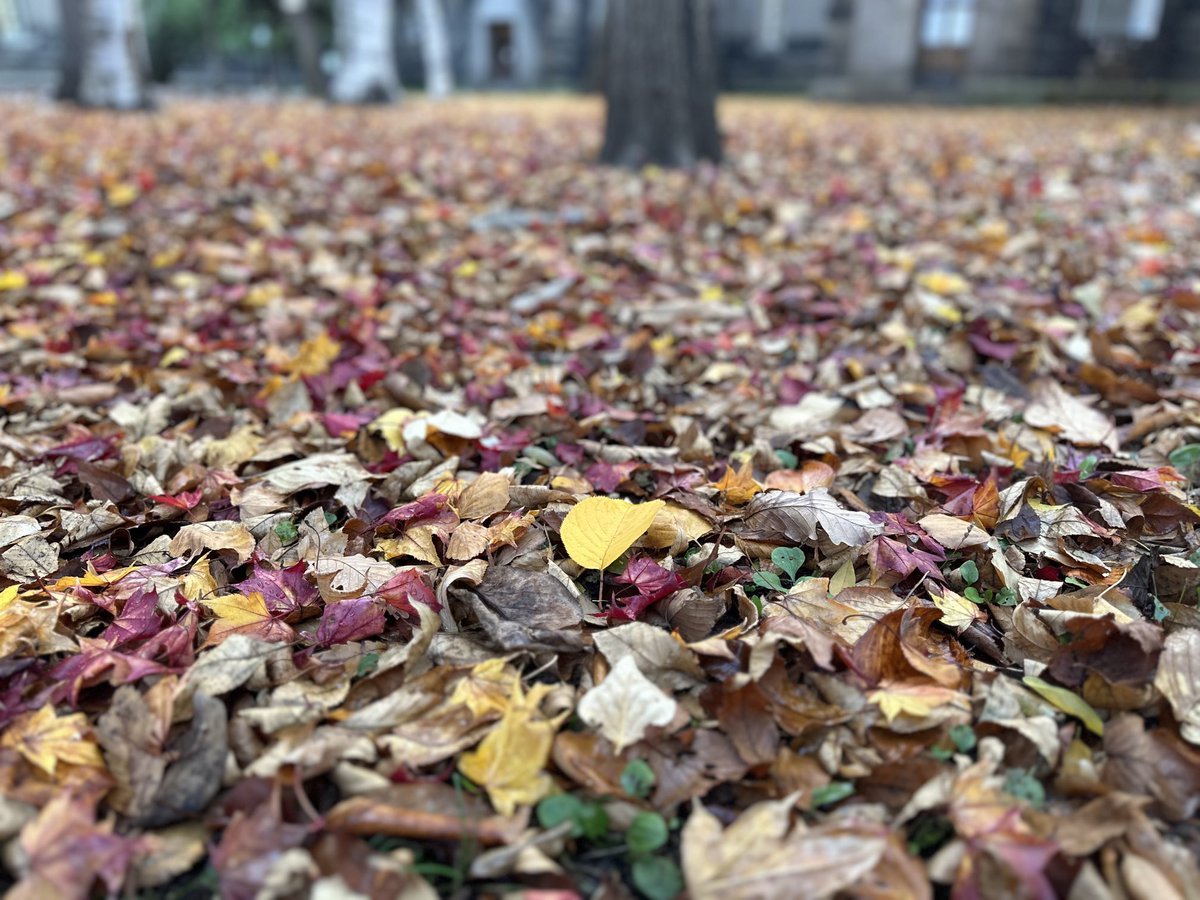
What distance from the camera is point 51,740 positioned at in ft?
4.41

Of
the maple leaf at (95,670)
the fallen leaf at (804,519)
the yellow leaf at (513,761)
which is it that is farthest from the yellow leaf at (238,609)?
the fallen leaf at (804,519)

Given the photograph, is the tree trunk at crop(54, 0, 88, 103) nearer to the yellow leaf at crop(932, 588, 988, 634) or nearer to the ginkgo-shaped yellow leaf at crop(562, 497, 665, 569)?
the ginkgo-shaped yellow leaf at crop(562, 497, 665, 569)

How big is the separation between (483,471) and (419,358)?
0.83 meters

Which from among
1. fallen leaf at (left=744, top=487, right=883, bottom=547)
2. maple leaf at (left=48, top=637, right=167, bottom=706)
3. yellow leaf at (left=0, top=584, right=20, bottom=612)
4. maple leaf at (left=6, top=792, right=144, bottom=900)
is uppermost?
fallen leaf at (left=744, top=487, right=883, bottom=547)

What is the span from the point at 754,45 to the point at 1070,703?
70.8ft

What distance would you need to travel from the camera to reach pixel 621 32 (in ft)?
21.9

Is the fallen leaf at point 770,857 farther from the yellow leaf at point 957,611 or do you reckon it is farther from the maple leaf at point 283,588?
the maple leaf at point 283,588

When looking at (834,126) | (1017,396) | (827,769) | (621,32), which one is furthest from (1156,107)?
(827,769)

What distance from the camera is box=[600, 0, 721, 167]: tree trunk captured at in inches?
259

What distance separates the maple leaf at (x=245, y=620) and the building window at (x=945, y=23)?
17468 mm

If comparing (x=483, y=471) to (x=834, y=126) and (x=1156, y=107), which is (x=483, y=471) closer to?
(x=834, y=126)

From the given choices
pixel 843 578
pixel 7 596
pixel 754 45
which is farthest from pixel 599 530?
pixel 754 45

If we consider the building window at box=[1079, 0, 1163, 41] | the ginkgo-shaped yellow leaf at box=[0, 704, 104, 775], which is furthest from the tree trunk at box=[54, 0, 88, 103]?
the building window at box=[1079, 0, 1163, 41]

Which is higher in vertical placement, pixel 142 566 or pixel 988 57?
pixel 988 57
